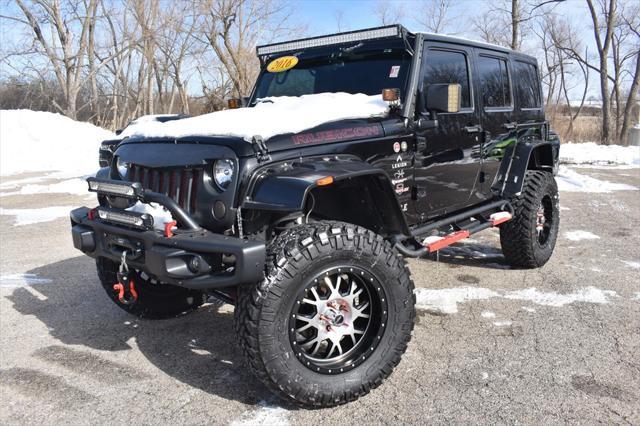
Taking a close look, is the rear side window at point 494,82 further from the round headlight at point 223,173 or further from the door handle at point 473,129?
the round headlight at point 223,173

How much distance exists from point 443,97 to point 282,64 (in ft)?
5.22

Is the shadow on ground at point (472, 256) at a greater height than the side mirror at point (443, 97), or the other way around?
the side mirror at point (443, 97)

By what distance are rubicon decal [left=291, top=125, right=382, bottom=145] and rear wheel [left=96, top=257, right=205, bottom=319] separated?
5.23ft

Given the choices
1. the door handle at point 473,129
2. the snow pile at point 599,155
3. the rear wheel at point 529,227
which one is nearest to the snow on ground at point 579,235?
the rear wheel at point 529,227

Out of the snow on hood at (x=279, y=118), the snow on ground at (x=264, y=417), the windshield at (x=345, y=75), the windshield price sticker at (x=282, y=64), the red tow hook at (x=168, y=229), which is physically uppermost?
the windshield price sticker at (x=282, y=64)

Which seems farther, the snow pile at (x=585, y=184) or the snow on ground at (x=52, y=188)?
the snow on ground at (x=52, y=188)

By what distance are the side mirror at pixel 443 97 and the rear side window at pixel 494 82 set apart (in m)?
1.10

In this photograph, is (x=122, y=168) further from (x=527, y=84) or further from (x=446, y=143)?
(x=527, y=84)

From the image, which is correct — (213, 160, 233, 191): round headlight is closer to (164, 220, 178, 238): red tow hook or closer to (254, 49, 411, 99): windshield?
(164, 220, 178, 238): red tow hook

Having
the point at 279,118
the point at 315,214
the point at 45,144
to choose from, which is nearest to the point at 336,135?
the point at 279,118

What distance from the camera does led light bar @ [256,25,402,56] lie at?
3.89 m

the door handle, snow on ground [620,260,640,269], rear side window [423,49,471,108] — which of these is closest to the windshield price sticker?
rear side window [423,49,471,108]

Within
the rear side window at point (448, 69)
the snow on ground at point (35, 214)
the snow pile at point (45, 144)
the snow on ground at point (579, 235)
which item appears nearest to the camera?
the rear side window at point (448, 69)

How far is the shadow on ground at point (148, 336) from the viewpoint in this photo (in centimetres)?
324
